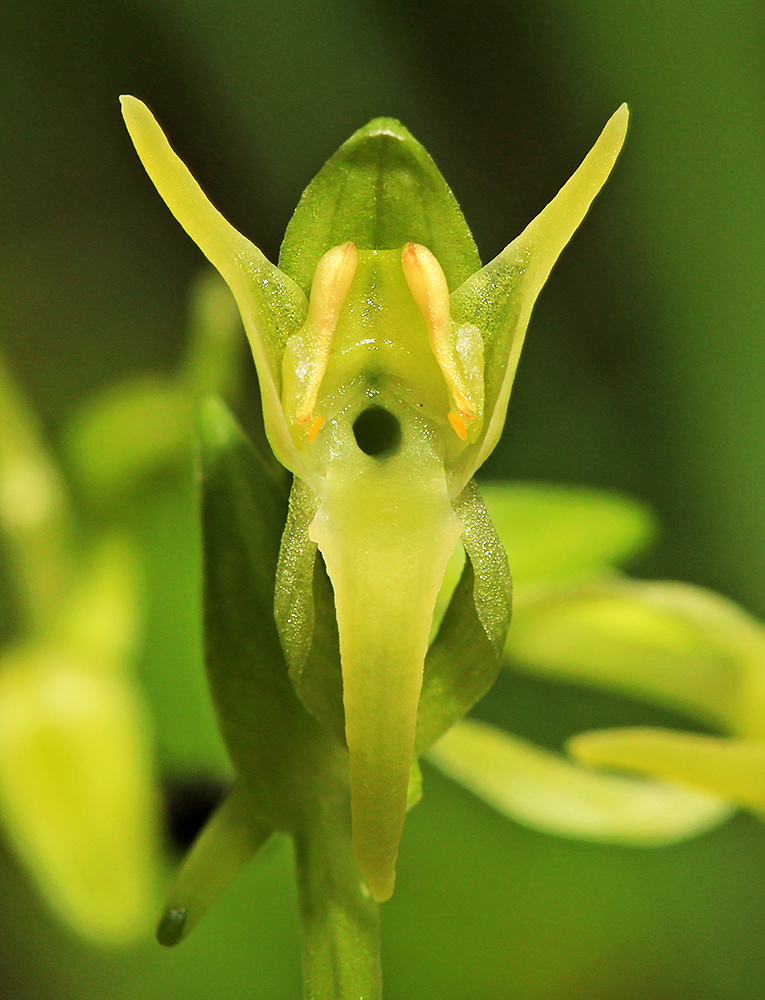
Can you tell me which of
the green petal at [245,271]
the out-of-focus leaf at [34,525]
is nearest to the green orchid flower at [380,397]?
the green petal at [245,271]

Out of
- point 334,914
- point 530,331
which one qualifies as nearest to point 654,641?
point 334,914

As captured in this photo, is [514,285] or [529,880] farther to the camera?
[529,880]

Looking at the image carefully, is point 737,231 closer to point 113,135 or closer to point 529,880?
point 529,880

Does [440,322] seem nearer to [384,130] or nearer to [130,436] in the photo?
[384,130]

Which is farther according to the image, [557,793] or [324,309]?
[557,793]

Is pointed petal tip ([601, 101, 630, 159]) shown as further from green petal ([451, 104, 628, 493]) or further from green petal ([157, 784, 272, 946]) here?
green petal ([157, 784, 272, 946])

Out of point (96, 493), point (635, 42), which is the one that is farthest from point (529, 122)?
point (96, 493)

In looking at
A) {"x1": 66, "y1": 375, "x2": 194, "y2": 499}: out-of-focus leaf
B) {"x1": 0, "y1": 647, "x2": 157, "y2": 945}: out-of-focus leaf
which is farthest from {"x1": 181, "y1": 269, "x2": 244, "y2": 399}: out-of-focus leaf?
{"x1": 0, "y1": 647, "x2": 157, "y2": 945}: out-of-focus leaf
